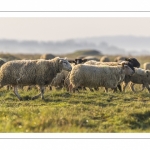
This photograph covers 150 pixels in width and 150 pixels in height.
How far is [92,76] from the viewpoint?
59.5 ft

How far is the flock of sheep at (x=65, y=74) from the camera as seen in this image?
16.7 m

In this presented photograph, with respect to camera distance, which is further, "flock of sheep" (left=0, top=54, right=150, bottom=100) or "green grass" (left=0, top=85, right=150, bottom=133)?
"flock of sheep" (left=0, top=54, right=150, bottom=100)

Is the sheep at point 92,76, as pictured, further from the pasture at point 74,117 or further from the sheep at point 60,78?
the pasture at point 74,117

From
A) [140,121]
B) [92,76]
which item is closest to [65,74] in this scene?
[92,76]

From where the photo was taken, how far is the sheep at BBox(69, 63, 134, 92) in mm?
18125

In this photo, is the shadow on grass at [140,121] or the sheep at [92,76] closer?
the shadow on grass at [140,121]

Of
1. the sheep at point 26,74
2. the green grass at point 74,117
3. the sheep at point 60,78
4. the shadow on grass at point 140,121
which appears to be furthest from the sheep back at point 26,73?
the shadow on grass at point 140,121

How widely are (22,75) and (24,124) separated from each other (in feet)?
17.4

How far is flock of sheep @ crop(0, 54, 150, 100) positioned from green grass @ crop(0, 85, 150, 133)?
103 cm

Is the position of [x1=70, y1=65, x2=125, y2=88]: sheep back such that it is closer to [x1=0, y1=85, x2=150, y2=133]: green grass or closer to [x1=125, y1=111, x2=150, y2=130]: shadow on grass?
[x1=0, y1=85, x2=150, y2=133]: green grass

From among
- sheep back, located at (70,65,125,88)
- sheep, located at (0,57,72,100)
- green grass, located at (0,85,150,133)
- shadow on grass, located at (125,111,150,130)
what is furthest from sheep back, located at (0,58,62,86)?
shadow on grass, located at (125,111,150,130)

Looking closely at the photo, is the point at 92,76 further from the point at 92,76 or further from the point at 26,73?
the point at 26,73

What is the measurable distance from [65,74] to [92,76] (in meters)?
2.77

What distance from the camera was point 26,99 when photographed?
1669 centimetres
